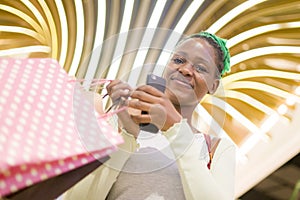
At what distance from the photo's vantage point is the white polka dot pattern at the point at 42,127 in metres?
0.34

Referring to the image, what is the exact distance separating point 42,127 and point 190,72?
0.30 metres

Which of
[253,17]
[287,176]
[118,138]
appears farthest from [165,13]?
[118,138]

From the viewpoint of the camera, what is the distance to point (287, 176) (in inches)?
71.7

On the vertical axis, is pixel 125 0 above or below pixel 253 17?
below

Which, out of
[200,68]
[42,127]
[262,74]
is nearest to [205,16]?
[262,74]

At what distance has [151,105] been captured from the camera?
490mm

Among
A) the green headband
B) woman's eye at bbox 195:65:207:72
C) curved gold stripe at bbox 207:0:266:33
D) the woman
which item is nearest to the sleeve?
the woman

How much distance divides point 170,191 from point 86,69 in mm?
202

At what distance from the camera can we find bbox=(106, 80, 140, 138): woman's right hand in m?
0.50

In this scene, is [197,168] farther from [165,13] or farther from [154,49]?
[165,13]

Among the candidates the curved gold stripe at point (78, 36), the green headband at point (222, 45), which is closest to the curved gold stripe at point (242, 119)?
the curved gold stripe at point (78, 36)

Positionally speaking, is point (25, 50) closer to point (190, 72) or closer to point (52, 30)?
point (52, 30)

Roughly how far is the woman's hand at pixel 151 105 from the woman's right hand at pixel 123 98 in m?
0.01

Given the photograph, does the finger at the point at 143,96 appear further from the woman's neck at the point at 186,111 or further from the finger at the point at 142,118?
the woman's neck at the point at 186,111
